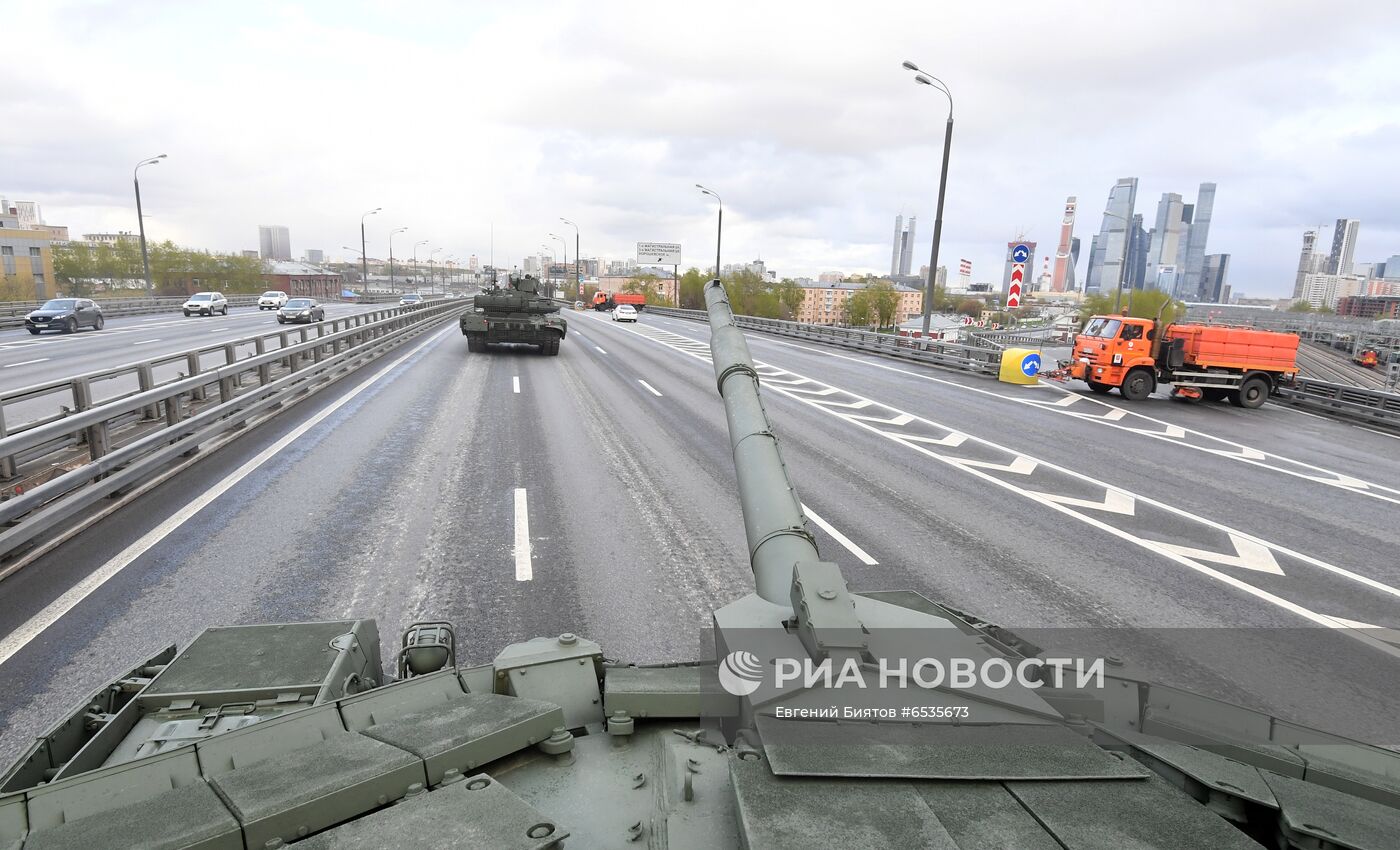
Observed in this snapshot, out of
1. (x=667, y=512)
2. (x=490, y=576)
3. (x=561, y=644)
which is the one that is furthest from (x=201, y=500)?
(x=561, y=644)

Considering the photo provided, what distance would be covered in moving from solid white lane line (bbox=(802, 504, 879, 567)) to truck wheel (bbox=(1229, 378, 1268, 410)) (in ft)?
58.1

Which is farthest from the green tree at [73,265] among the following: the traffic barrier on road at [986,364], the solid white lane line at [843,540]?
the solid white lane line at [843,540]

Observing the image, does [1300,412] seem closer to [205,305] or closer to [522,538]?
[522,538]

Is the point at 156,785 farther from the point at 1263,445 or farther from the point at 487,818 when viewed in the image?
the point at 1263,445

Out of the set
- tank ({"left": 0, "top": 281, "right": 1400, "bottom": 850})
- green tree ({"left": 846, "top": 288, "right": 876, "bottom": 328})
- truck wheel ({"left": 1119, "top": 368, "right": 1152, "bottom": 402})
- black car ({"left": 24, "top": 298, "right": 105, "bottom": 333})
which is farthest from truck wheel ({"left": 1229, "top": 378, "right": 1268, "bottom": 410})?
green tree ({"left": 846, "top": 288, "right": 876, "bottom": 328})

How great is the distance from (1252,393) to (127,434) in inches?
976

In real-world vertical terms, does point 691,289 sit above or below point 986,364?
above

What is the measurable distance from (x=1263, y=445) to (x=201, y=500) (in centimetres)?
1783

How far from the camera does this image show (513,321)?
25.8m

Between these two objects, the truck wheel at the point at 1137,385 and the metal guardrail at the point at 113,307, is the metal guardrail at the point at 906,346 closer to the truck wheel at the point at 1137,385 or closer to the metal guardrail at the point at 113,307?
the truck wheel at the point at 1137,385

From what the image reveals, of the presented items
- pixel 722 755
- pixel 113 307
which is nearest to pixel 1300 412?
pixel 722 755

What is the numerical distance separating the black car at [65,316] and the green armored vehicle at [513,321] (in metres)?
18.6

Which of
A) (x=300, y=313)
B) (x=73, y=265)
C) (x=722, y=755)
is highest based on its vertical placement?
(x=73, y=265)

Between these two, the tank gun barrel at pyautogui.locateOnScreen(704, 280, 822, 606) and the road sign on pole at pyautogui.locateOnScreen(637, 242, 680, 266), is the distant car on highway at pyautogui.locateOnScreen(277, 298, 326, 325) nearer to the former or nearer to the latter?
the tank gun barrel at pyautogui.locateOnScreen(704, 280, 822, 606)
